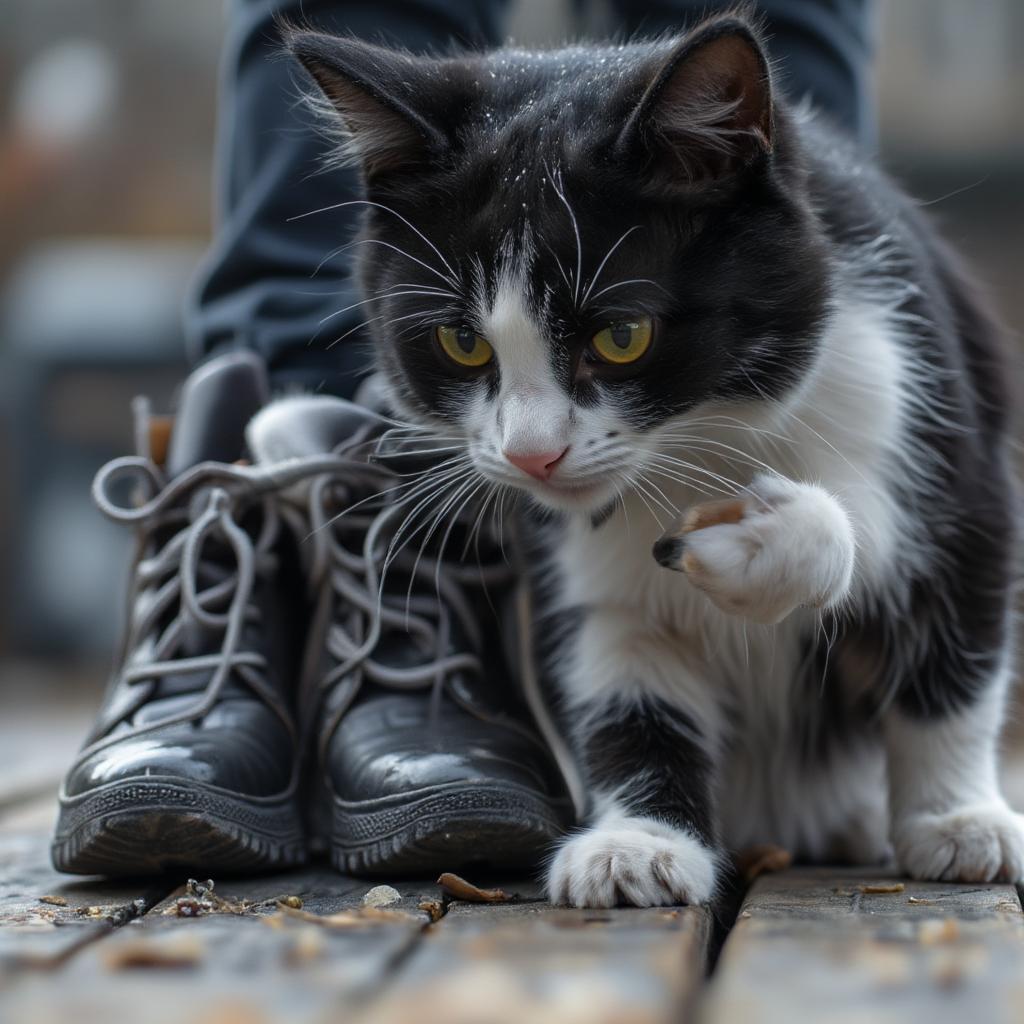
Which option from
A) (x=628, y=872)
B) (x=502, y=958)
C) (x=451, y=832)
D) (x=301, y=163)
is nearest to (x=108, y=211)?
(x=301, y=163)

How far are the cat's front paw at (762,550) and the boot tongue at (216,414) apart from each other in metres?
0.62

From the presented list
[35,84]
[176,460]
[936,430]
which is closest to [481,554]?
[176,460]

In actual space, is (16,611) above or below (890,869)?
below

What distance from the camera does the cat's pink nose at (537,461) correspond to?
118 centimetres

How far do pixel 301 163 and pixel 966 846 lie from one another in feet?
3.53

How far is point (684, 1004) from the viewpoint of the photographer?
0.78 metres

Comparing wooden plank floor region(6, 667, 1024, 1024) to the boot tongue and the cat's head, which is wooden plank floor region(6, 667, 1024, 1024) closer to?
the cat's head

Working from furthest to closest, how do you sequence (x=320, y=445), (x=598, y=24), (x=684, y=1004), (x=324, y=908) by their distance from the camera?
1. (x=598, y=24)
2. (x=320, y=445)
3. (x=324, y=908)
4. (x=684, y=1004)

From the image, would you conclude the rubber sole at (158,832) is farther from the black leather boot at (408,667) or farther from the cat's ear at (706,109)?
the cat's ear at (706,109)

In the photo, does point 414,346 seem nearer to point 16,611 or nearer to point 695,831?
point 695,831

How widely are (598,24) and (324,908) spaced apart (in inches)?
53.1

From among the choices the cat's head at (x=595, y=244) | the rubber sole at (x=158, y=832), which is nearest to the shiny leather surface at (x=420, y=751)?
the rubber sole at (x=158, y=832)

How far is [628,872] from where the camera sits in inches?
44.6

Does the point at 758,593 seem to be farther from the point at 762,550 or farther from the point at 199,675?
the point at 199,675
